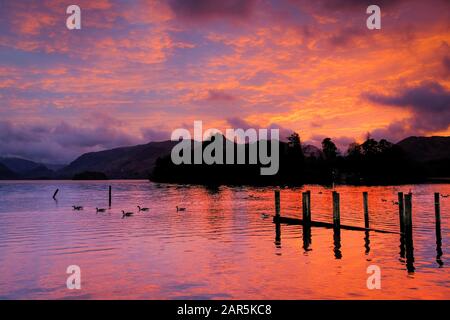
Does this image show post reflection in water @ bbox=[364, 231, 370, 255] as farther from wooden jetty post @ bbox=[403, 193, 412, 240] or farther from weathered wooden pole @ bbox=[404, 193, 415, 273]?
wooden jetty post @ bbox=[403, 193, 412, 240]

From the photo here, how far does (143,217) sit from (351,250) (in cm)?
3078

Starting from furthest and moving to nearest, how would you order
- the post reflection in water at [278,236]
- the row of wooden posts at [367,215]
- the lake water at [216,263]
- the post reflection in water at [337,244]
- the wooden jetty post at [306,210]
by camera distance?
1. the wooden jetty post at [306,210]
2. the post reflection in water at [278,236]
3. the row of wooden posts at [367,215]
4. the post reflection in water at [337,244]
5. the lake water at [216,263]

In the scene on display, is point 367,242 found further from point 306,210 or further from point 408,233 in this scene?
point 306,210

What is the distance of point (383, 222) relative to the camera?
155 ft

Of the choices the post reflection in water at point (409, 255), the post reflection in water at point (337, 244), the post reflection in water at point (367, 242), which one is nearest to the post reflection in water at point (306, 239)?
the post reflection in water at point (337, 244)

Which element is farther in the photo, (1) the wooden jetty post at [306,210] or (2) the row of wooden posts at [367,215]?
(1) the wooden jetty post at [306,210]

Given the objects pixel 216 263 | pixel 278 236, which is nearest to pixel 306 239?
pixel 278 236

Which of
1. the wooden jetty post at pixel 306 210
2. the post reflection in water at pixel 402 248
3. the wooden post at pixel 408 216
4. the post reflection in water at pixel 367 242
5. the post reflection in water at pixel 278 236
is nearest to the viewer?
the post reflection in water at pixel 402 248

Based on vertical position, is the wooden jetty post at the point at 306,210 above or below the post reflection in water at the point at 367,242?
above

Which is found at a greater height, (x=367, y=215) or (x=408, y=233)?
(x=367, y=215)

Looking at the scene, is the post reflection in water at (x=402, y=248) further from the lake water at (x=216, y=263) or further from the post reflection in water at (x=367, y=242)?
the post reflection in water at (x=367, y=242)

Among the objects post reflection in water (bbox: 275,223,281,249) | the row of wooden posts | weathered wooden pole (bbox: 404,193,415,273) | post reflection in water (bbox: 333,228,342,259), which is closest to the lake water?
post reflection in water (bbox: 333,228,342,259)
